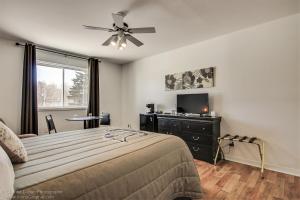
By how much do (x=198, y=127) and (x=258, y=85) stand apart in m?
1.29

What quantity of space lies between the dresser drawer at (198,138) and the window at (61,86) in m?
3.08

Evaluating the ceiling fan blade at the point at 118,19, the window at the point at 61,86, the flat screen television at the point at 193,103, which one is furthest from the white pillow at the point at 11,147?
the window at the point at 61,86

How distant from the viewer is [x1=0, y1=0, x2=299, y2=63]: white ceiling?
2248 mm

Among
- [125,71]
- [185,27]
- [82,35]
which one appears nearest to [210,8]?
[185,27]

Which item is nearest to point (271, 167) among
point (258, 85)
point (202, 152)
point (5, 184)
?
point (202, 152)

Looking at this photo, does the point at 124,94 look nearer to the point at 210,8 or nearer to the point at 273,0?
the point at 210,8

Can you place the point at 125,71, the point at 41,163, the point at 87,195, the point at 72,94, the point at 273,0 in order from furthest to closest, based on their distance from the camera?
the point at 125,71 < the point at 72,94 < the point at 273,0 < the point at 41,163 < the point at 87,195

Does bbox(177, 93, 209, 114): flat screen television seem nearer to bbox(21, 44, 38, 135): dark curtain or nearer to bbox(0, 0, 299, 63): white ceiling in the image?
bbox(0, 0, 299, 63): white ceiling

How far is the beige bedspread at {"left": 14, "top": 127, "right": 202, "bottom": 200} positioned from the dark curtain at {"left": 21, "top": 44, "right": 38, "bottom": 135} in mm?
2075

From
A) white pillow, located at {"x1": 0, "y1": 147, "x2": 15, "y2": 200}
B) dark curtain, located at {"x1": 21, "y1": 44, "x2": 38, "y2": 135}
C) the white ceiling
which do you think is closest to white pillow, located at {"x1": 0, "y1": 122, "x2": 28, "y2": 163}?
white pillow, located at {"x1": 0, "y1": 147, "x2": 15, "y2": 200}

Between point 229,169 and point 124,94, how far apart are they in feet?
12.6

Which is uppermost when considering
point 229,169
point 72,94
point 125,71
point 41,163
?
point 125,71

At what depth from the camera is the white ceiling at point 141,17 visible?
2.25m

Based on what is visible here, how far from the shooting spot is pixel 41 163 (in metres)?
1.21
